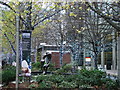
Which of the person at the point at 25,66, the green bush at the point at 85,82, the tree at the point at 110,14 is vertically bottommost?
the green bush at the point at 85,82

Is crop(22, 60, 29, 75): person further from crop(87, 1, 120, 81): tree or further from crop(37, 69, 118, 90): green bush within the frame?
crop(87, 1, 120, 81): tree

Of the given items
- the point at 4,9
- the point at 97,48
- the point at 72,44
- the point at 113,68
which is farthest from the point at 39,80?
the point at 113,68

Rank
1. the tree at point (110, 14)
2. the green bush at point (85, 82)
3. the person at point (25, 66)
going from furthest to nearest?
the person at point (25, 66), the green bush at point (85, 82), the tree at point (110, 14)

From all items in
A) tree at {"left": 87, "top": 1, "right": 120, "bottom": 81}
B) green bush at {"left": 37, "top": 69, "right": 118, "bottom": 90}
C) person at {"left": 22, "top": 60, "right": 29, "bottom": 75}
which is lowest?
green bush at {"left": 37, "top": 69, "right": 118, "bottom": 90}

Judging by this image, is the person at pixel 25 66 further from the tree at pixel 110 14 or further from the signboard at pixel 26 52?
the tree at pixel 110 14

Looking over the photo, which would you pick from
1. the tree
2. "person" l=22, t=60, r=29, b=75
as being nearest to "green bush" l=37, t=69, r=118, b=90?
"person" l=22, t=60, r=29, b=75

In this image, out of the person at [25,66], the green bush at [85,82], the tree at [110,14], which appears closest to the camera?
the tree at [110,14]

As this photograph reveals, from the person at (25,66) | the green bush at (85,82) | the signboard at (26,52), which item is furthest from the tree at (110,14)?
the person at (25,66)

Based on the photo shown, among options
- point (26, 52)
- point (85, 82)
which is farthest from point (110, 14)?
point (26, 52)

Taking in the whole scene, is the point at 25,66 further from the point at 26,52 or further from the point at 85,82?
the point at 85,82

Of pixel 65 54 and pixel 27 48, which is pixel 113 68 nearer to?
pixel 65 54

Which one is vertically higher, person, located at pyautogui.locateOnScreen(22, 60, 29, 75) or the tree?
the tree

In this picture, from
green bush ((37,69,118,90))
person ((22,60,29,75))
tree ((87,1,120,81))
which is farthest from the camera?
person ((22,60,29,75))

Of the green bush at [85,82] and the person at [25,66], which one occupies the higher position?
the person at [25,66]
